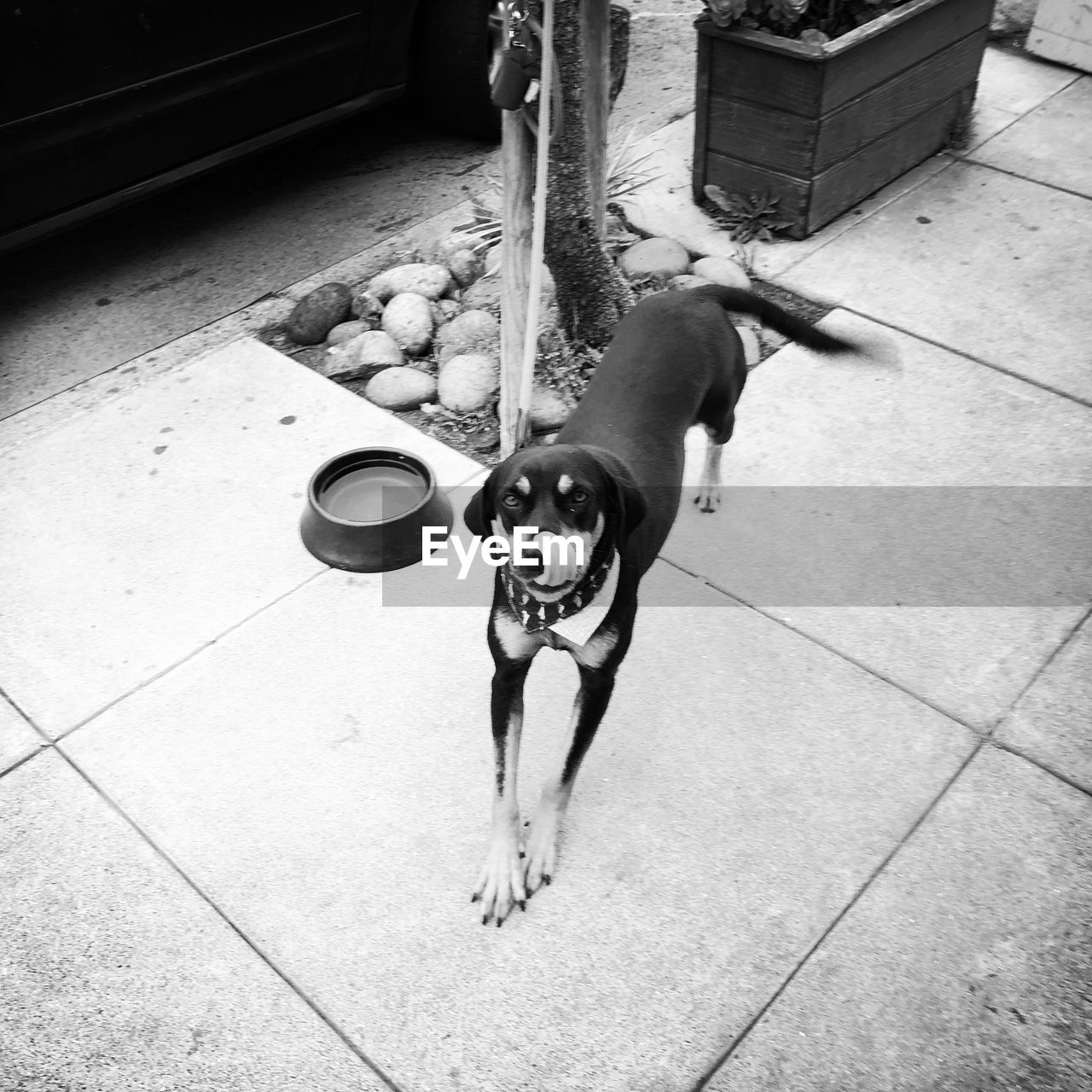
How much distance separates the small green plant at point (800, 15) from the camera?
434 centimetres

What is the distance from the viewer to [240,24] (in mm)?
4355

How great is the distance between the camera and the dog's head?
7.05 ft

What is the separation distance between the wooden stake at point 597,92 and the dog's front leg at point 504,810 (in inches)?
88.1

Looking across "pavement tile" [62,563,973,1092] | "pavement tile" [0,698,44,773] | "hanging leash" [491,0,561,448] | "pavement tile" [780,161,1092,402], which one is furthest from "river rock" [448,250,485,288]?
"pavement tile" [0,698,44,773]

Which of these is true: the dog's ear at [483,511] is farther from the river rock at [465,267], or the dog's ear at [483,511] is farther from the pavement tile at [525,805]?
the river rock at [465,267]

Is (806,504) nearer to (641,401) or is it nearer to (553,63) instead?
(641,401)

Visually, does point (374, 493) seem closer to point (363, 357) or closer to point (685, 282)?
point (363, 357)

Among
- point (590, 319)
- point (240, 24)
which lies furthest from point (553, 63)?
point (240, 24)

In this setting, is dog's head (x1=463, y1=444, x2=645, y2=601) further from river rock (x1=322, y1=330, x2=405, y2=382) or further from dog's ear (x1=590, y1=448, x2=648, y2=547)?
river rock (x1=322, y1=330, x2=405, y2=382)

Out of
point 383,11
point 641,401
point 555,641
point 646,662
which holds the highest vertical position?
point 383,11

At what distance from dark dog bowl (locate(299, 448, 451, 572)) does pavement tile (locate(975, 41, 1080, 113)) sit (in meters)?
4.15

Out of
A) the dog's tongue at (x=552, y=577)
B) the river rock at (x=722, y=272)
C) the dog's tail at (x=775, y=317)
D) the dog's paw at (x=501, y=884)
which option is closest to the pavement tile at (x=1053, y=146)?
the river rock at (x=722, y=272)

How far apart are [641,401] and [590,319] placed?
4.76ft

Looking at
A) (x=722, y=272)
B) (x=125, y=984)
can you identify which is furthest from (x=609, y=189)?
(x=125, y=984)
